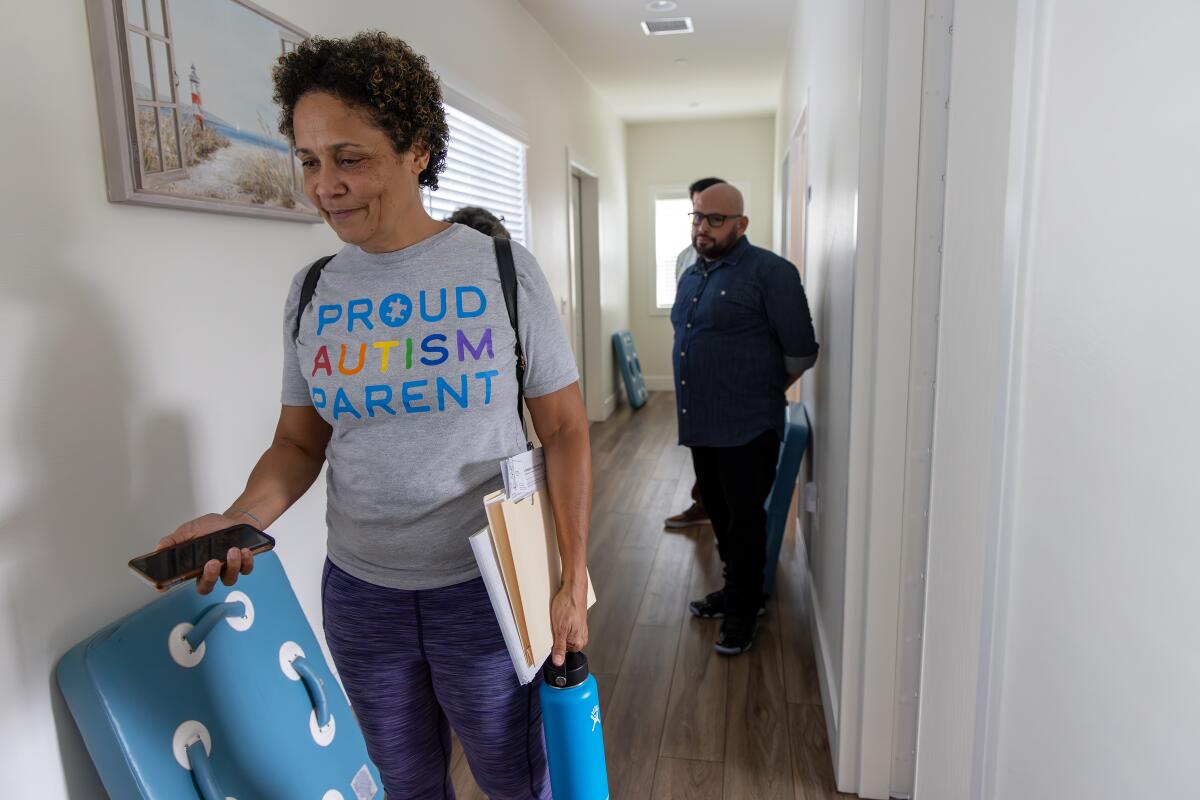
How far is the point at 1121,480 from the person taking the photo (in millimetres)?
672

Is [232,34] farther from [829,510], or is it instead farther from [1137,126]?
[829,510]

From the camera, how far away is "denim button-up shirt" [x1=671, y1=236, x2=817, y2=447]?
2400 mm

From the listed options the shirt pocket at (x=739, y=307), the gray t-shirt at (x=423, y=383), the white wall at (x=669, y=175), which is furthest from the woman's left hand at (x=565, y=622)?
the white wall at (x=669, y=175)

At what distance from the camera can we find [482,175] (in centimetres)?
338

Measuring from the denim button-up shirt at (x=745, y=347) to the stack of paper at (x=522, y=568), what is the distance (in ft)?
4.66

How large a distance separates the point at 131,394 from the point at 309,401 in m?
0.45

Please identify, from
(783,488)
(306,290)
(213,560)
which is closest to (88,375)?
(306,290)

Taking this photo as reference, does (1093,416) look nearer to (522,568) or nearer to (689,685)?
(522,568)

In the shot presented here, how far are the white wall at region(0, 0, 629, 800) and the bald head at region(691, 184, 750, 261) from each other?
1292 mm

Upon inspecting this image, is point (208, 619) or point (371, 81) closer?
point (371, 81)

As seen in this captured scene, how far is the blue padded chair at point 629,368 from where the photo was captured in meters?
6.79

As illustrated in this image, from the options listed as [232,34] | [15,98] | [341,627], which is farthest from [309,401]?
[232,34]

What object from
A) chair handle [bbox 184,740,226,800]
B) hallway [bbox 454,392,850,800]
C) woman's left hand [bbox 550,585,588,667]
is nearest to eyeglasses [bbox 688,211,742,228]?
hallway [bbox 454,392,850,800]

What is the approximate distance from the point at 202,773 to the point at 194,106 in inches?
49.6
